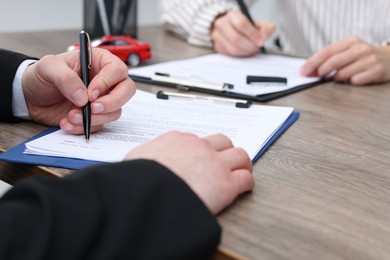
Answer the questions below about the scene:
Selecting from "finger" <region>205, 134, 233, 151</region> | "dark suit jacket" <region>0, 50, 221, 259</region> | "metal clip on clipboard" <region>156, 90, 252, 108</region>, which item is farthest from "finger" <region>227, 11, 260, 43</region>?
"dark suit jacket" <region>0, 50, 221, 259</region>

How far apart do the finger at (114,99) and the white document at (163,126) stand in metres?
0.03

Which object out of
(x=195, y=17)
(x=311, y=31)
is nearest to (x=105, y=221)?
(x=195, y=17)

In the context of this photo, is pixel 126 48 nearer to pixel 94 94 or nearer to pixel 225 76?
pixel 225 76

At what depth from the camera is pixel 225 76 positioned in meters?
0.93

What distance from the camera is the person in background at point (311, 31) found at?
3.25 feet

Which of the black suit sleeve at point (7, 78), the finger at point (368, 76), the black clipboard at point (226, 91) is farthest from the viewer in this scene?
the finger at point (368, 76)

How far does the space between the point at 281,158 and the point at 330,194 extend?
0.10 meters

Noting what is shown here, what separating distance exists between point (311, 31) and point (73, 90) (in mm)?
1143

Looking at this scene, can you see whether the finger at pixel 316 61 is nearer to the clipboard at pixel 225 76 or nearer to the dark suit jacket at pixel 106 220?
the clipboard at pixel 225 76

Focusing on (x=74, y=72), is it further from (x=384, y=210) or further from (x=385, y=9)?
(x=385, y=9)

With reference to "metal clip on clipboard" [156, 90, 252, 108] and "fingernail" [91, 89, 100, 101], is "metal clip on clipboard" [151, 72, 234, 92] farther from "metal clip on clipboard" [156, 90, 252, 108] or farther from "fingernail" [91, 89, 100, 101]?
"fingernail" [91, 89, 100, 101]

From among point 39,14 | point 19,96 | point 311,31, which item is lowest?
point 39,14

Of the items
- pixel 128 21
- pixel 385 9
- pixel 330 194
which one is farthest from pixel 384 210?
pixel 385 9

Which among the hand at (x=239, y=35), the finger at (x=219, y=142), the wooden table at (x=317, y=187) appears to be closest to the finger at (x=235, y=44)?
the hand at (x=239, y=35)
